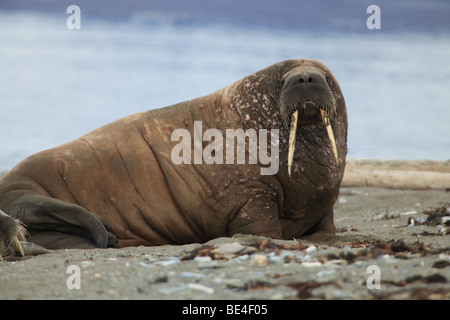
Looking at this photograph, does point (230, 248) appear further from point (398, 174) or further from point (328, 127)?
point (398, 174)

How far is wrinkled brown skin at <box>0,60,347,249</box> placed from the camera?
233 inches

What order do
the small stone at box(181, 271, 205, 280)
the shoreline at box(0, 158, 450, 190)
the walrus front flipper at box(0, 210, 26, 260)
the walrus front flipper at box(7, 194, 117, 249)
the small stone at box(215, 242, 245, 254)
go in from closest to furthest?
1. the small stone at box(181, 271, 205, 280)
2. the small stone at box(215, 242, 245, 254)
3. the walrus front flipper at box(0, 210, 26, 260)
4. the walrus front flipper at box(7, 194, 117, 249)
5. the shoreline at box(0, 158, 450, 190)

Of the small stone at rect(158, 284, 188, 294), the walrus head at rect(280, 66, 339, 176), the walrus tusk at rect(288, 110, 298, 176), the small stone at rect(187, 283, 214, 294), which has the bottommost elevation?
the small stone at rect(158, 284, 188, 294)

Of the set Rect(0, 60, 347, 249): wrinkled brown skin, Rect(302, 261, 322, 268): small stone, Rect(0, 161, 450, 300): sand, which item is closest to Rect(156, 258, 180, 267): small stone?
Rect(0, 161, 450, 300): sand

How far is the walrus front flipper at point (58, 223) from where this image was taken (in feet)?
18.4

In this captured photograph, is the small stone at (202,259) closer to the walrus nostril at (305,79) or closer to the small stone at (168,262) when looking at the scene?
the small stone at (168,262)

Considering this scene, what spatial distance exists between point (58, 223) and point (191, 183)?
4.03 feet

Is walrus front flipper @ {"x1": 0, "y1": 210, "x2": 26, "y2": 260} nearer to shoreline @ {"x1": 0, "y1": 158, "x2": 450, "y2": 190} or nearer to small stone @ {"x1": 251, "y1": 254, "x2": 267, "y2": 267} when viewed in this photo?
small stone @ {"x1": 251, "y1": 254, "x2": 267, "y2": 267}

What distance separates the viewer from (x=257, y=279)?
3775 mm

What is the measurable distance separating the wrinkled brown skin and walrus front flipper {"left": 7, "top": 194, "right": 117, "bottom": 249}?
0.06 feet
